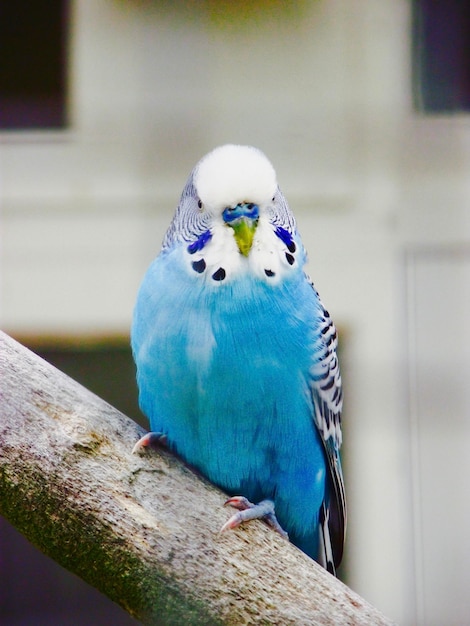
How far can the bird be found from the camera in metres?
1.12

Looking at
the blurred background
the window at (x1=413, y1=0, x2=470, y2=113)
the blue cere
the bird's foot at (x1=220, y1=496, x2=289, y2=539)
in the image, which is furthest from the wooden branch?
the window at (x1=413, y1=0, x2=470, y2=113)

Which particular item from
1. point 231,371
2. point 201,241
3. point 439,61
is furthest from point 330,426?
point 439,61

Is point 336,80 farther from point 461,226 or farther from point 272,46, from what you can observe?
point 461,226

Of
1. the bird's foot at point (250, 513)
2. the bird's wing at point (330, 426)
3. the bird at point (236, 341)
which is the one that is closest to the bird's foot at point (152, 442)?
the bird at point (236, 341)

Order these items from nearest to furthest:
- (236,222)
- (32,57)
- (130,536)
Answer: (130,536), (236,222), (32,57)

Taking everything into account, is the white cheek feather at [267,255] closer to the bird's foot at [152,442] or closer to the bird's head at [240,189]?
the bird's head at [240,189]

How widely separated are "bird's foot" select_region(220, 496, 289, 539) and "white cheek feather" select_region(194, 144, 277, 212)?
14.8 inches

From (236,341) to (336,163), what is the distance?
0.36 metres

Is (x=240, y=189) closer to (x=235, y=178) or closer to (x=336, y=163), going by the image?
(x=235, y=178)

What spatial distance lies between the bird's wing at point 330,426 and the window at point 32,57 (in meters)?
0.55

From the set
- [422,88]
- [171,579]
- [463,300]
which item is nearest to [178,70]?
[422,88]

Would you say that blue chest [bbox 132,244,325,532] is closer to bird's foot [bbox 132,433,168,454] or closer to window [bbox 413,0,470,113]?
bird's foot [bbox 132,433,168,454]

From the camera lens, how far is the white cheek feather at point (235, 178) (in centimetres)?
110

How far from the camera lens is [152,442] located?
3.69ft
